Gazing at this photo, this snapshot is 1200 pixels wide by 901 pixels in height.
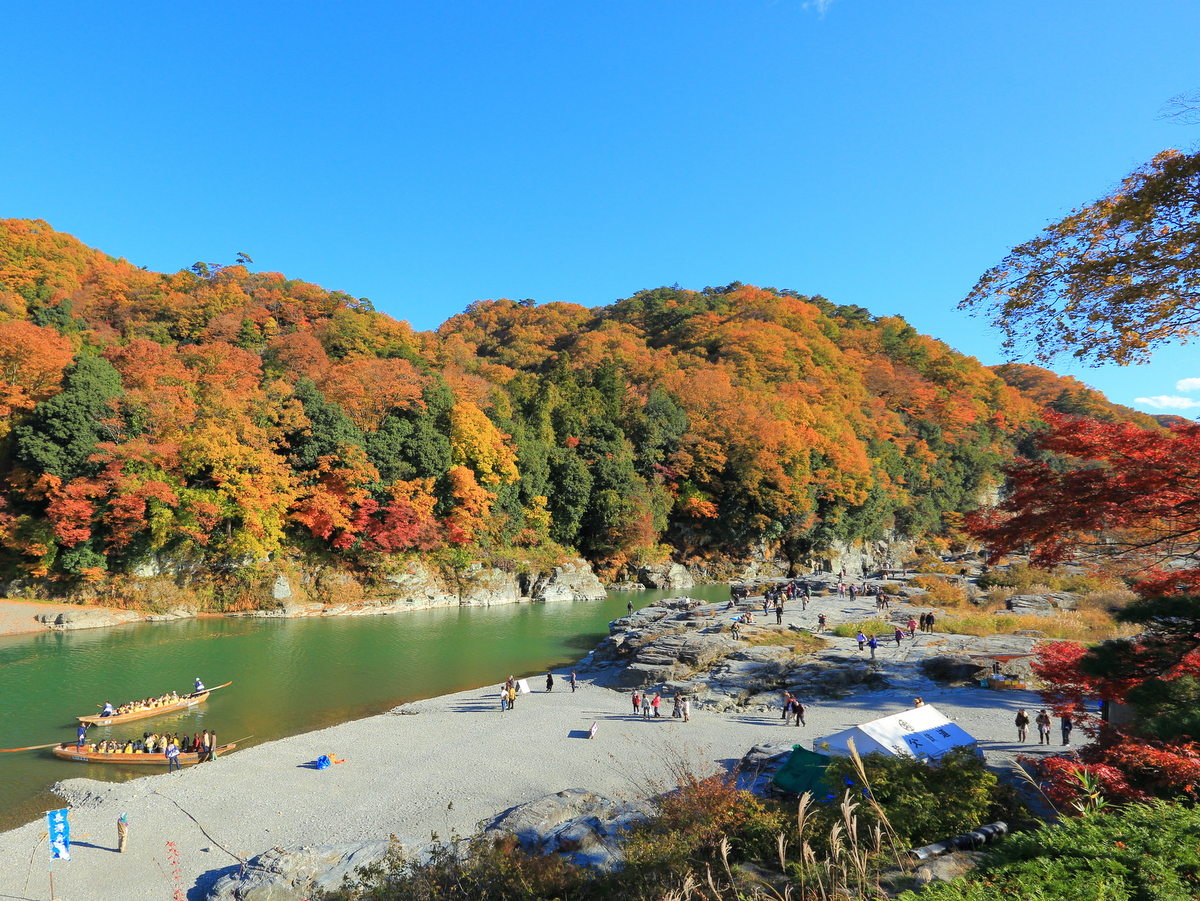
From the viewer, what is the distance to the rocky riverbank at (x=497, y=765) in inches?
413

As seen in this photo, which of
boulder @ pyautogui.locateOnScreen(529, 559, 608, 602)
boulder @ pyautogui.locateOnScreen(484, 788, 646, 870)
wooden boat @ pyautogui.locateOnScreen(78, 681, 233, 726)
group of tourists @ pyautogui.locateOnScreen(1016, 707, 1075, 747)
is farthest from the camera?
boulder @ pyautogui.locateOnScreen(529, 559, 608, 602)

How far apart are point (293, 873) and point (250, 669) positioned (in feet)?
52.6

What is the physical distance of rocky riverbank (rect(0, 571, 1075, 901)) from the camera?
10.5 m

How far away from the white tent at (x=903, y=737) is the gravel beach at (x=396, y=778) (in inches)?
114

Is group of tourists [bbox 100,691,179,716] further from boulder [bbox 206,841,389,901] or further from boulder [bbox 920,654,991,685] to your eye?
boulder [bbox 920,654,991,685]

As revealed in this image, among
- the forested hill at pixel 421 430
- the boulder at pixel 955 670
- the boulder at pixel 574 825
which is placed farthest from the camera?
the forested hill at pixel 421 430

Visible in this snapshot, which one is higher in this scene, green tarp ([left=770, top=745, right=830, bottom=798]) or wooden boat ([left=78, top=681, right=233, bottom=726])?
green tarp ([left=770, top=745, right=830, bottom=798])

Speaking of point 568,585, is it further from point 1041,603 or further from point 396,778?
point 396,778

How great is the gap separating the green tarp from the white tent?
206mm

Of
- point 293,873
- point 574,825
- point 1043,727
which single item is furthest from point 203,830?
point 1043,727

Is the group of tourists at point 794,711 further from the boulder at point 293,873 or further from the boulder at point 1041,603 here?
the boulder at point 1041,603

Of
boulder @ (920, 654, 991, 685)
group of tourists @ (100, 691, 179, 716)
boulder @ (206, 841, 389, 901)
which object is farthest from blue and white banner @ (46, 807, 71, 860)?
boulder @ (920, 654, 991, 685)

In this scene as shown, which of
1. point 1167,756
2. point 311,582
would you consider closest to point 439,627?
point 311,582

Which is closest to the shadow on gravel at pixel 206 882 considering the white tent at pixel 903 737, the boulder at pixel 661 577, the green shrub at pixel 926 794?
the green shrub at pixel 926 794
